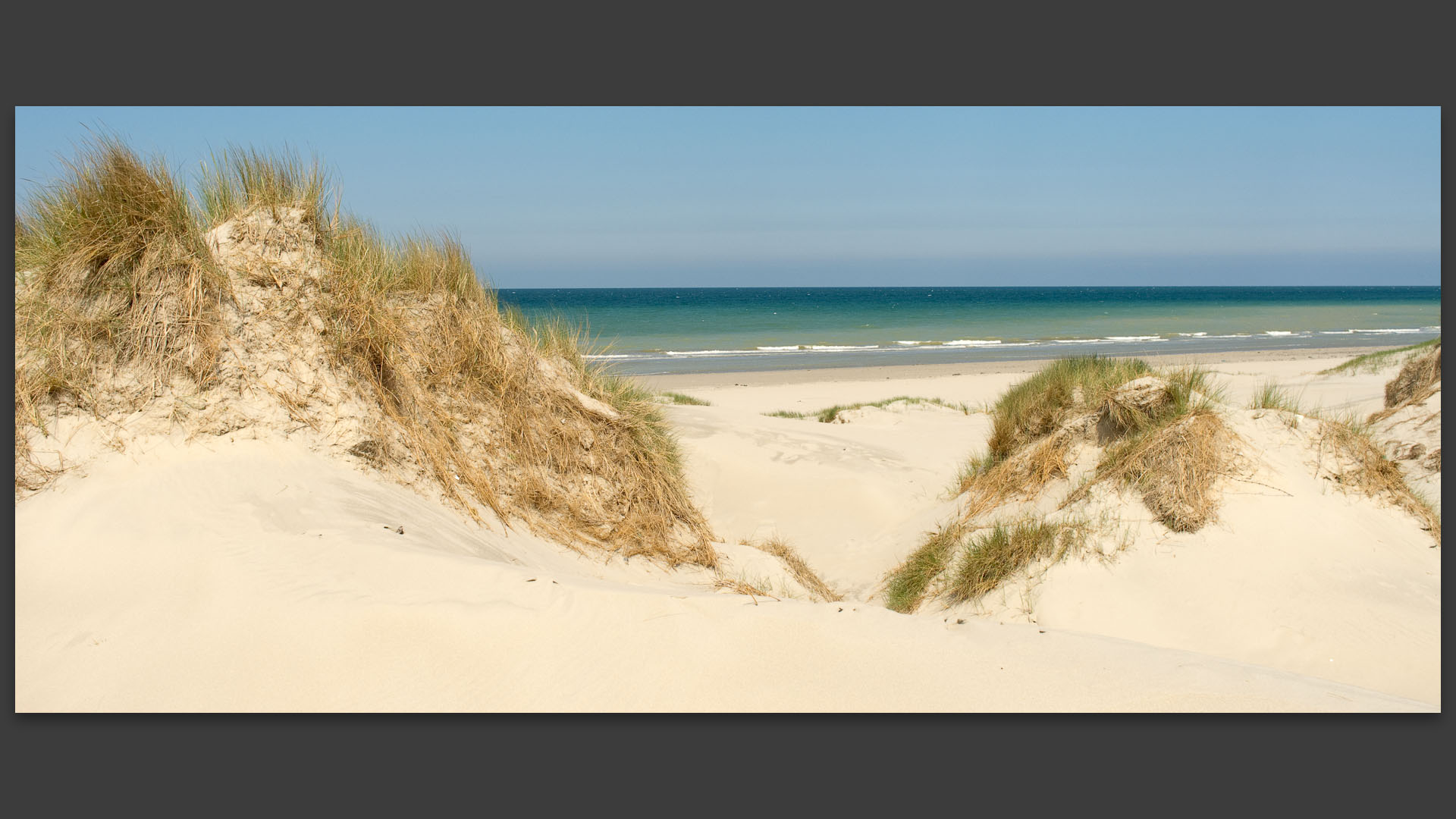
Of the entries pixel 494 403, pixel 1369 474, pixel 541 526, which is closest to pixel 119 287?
pixel 494 403

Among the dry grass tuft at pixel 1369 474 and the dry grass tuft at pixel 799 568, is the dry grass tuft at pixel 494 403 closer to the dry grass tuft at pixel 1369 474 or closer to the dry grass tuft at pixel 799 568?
the dry grass tuft at pixel 799 568

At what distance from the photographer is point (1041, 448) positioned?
7.38 metres

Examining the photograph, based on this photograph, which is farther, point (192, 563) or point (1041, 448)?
point (1041, 448)

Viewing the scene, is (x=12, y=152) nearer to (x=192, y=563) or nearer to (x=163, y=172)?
(x=163, y=172)

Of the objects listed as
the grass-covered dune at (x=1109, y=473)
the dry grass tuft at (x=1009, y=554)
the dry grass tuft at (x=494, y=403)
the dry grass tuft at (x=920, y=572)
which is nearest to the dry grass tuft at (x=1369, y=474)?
the grass-covered dune at (x=1109, y=473)

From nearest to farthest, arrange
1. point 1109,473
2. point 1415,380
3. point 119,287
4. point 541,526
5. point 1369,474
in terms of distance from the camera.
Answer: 1. point 119,287
2. point 541,526
3. point 1369,474
4. point 1109,473
5. point 1415,380

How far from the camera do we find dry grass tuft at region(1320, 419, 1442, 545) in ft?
19.7

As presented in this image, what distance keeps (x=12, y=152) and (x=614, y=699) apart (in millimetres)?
3509

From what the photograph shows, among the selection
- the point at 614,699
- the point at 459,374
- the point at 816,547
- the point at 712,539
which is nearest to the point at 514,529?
the point at 459,374

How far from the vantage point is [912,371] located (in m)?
25.2

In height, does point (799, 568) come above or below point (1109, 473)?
below

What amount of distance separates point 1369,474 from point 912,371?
62.8ft

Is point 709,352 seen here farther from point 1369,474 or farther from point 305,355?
point 305,355

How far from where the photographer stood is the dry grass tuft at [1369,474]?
19.7ft
